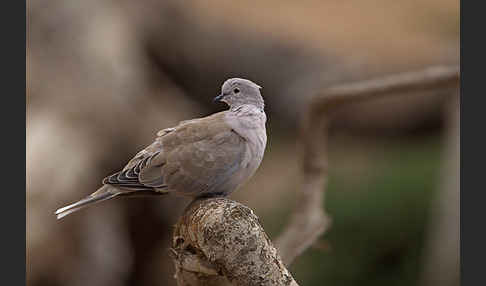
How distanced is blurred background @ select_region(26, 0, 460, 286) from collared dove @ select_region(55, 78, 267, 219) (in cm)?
150

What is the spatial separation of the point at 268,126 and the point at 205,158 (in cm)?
247

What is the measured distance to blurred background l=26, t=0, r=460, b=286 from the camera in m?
3.25

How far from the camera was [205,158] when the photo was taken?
5.65 ft

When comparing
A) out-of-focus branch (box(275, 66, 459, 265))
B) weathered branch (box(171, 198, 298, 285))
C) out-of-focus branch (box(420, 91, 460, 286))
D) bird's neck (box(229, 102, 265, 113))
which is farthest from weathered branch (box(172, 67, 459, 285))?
out-of-focus branch (box(420, 91, 460, 286))

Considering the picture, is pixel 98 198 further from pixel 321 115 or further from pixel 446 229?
pixel 446 229

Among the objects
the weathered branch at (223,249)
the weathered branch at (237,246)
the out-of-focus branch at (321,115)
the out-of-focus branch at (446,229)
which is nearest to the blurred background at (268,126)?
the out-of-focus branch at (446,229)

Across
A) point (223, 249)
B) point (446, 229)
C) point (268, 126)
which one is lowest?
point (446, 229)

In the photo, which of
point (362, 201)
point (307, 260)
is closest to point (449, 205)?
point (362, 201)

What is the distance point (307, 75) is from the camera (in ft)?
13.0

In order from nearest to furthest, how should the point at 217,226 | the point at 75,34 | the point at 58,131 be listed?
the point at 217,226, the point at 58,131, the point at 75,34

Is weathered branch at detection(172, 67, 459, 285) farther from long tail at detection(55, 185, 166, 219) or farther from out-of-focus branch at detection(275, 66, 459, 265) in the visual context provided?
out-of-focus branch at detection(275, 66, 459, 265)

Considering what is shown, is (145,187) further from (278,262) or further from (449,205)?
(449,205)

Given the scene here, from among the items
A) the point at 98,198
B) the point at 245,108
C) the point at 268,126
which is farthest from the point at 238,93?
the point at 268,126

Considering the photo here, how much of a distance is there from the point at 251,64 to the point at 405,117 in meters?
1.09
